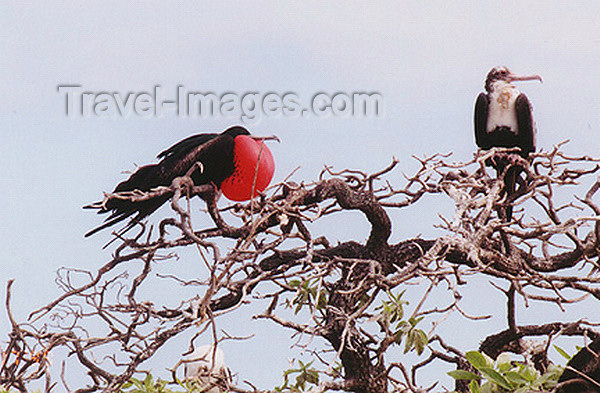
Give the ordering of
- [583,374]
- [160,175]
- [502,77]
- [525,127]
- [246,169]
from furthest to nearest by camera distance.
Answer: [502,77] → [525,127] → [246,169] → [160,175] → [583,374]

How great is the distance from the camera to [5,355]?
7.45ft

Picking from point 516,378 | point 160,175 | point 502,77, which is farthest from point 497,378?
point 502,77

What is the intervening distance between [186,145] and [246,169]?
8.4 inches

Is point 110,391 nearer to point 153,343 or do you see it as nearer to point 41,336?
point 153,343

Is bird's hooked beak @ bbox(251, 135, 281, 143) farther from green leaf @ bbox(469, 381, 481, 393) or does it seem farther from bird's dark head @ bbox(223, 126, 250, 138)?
green leaf @ bbox(469, 381, 481, 393)

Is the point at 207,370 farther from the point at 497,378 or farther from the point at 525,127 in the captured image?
the point at 525,127

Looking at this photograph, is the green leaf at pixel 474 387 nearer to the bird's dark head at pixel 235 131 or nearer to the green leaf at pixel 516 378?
the green leaf at pixel 516 378

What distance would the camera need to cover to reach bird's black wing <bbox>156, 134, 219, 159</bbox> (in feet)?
7.89

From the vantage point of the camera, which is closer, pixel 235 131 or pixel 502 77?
pixel 235 131

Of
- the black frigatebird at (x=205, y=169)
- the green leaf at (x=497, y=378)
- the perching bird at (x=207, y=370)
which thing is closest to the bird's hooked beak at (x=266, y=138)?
the black frigatebird at (x=205, y=169)

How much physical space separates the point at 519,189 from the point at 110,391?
1486mm

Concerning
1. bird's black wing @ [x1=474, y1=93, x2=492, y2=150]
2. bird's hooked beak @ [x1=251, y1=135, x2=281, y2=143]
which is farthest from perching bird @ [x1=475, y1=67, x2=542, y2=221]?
bird's hooked beak @ [x1=251, y1=135, x2=281, y2=143]

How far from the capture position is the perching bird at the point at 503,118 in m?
2.81

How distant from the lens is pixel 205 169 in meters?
2.44
